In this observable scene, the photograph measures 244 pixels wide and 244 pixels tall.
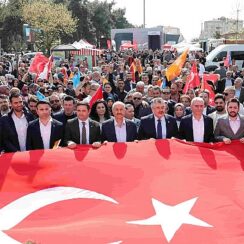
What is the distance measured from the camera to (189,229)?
501cm

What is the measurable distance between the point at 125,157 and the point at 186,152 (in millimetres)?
786

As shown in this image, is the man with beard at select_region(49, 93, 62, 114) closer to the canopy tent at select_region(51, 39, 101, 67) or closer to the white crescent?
the white crescent

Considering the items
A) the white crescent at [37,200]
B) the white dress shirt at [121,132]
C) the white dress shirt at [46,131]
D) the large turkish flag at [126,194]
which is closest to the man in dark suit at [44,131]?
the white dress shirt at [46,131]

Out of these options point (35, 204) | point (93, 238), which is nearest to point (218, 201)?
point (93, 238)

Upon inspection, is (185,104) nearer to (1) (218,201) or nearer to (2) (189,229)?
(1) (218,201)

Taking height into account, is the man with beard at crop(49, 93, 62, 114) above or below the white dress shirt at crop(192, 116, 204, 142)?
above

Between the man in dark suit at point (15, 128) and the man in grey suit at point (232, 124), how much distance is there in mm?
2553

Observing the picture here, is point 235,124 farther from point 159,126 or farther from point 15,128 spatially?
point 15,128

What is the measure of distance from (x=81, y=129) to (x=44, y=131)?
1.55 feet

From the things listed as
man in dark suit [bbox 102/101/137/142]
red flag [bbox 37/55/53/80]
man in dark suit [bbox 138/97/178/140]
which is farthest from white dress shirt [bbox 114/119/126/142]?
red flag [bbox 37/55/53/80]

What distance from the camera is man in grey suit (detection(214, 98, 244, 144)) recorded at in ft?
22.3

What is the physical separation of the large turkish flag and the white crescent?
10 mm

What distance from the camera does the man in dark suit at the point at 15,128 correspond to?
6617 mm

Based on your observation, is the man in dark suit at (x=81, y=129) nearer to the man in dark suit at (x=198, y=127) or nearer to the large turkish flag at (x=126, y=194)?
the large turkish flag at (x=126, y=194)
